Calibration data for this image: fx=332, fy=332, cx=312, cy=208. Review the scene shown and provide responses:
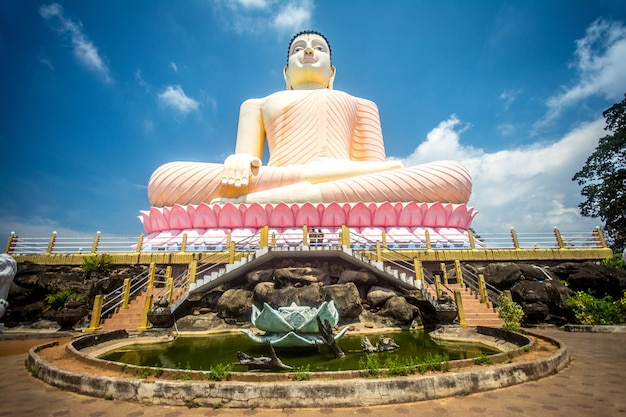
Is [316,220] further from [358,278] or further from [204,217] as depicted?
[358,278]

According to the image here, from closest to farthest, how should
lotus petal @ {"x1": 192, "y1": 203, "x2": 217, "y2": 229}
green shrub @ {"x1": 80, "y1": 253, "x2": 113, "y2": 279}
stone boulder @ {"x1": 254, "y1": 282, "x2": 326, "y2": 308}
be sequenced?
stone boulder @ {"x1": 254, "y1": 282, "x2": 326, "y2": 308} < green shrub @ {"x1": 80, "y1": 253, "x2": 113, "y2": 279} < lotus petal @ {"x1": 192, "y1": 203, "x2": 217, "y2": 229}

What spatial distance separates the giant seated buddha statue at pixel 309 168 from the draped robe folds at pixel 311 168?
43 millimetres

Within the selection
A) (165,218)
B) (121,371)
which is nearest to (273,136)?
(165,218)

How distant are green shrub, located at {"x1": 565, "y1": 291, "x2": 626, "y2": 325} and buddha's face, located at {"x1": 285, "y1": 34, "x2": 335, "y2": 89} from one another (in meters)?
17.1

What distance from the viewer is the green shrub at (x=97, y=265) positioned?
11.4 m

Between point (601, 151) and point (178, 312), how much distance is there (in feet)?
71.8

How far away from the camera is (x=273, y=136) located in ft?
60.2

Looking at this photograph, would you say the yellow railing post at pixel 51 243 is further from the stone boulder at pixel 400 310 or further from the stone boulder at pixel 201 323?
the stone boulder at pixel 400 310

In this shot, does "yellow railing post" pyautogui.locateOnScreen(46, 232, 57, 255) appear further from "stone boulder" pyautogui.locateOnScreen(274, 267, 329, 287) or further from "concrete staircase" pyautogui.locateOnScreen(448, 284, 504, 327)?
"concrete staircase" pyautogui.locateOnScreen(448, 284, 504, 327)

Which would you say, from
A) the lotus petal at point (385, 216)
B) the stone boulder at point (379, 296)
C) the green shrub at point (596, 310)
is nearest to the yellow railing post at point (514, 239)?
the green shrub at point (596, 310)

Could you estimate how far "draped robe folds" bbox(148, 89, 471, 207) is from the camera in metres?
14.6

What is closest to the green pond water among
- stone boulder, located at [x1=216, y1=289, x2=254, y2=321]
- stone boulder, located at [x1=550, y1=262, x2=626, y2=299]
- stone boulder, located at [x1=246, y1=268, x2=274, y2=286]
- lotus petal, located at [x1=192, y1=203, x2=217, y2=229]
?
stone boulder, located at [x1=216, y1=289, x2=254, y2=321]

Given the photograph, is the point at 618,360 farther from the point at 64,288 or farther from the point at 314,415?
the point at 64,288

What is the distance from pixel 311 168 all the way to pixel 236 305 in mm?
8046
